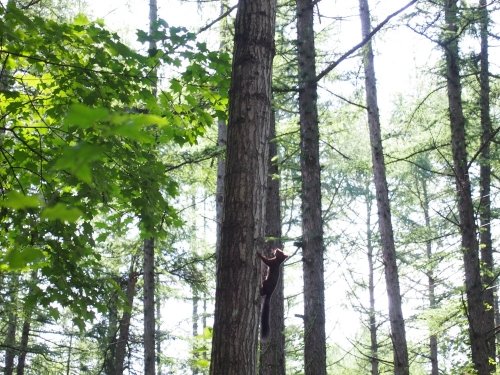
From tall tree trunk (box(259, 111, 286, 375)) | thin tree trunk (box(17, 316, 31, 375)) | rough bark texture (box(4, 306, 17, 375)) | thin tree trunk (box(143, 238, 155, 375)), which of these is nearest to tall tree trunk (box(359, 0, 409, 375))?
tall tree trunk (box(259, 111, 286, 375))

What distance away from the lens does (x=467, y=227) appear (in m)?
7.40

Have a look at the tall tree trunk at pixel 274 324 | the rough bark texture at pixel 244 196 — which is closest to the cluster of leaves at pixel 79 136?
the rough bark texture at pixel 244 196

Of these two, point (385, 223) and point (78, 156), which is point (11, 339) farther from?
point (78, 156)

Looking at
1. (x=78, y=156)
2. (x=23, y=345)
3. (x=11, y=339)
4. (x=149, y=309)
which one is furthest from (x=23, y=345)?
(x=78, y=156)

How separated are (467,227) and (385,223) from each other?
3073 mm

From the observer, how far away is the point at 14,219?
4.40 m

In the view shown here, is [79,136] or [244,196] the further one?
[79,136]

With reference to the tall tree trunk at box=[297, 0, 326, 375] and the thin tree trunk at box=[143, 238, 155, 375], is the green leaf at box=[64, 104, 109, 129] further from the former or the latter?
the thin tree trunk at box=[143, 238, 155, 375]

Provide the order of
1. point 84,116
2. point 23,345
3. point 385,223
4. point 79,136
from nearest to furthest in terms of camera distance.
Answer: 1. point 84,116
2. point 79,136
3. point 385,223
4. point 23,345

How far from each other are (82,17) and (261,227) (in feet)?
10.0

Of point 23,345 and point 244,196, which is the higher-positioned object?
point 244,196

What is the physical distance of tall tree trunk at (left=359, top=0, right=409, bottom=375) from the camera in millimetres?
9517

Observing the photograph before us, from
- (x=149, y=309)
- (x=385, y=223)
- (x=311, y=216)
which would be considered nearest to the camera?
(x=311, y=216)

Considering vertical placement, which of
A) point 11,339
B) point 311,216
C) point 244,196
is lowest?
point 11,339
